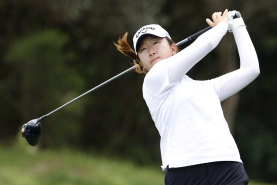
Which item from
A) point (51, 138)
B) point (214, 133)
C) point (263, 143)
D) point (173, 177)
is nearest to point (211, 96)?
point (214, 133)

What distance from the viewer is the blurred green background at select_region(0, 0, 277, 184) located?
431 inches

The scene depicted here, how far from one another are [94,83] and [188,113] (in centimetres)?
1318

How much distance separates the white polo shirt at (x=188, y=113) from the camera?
282cm

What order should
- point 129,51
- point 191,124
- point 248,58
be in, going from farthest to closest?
1. point 129,51
2. point 248,58
3. point 191,124

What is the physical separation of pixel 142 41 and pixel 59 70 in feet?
28.5

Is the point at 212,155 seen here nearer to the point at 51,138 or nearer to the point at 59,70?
the point at 59,70

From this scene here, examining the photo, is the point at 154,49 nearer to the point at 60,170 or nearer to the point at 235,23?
the point at 235,23

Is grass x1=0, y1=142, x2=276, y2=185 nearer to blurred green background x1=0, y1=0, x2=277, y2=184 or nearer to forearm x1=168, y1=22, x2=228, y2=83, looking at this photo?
blurred green background x1=0, y1=0, x2=277, y2=184

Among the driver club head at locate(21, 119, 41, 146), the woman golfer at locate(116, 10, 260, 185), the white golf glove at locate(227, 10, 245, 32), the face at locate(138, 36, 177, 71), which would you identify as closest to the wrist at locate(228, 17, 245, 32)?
the white golf glove at locate(227, 10, 245, 32)

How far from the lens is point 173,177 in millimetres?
2891

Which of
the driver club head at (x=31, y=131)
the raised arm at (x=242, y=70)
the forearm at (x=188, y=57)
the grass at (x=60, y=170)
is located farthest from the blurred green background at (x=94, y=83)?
the forearm at (x=188, y=57)

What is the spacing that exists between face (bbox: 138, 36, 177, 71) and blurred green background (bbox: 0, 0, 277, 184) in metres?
5.39

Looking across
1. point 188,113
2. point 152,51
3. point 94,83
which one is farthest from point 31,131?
point 94,83

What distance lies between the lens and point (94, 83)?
16.0 metres
